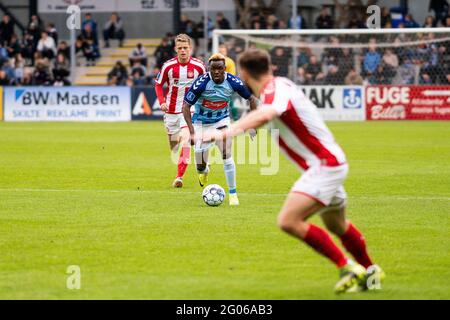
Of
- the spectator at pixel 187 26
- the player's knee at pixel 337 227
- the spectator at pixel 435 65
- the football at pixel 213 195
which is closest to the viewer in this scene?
the player's knee at pixel 337 227

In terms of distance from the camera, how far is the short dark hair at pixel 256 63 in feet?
24.7

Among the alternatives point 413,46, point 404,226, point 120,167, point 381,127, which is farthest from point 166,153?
point 413,46

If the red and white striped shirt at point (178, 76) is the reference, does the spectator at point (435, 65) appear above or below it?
below

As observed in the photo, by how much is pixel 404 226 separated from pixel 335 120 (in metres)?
21.1

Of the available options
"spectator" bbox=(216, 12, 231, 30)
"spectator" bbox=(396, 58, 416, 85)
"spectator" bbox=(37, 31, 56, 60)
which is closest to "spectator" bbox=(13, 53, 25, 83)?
A: "spectator" bbox=(37, 31, 56, 60)

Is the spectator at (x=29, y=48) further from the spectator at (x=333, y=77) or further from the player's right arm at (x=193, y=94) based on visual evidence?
the player's right arm at (x=193, y=94)

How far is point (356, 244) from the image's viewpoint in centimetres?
781

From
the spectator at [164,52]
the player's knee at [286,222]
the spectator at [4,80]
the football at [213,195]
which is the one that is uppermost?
the player's knee at [286,222]

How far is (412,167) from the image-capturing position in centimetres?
1823

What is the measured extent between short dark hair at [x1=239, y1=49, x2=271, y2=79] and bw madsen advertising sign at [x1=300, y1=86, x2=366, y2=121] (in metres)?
24.3

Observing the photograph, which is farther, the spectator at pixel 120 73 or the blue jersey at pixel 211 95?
the spectator at pixel 120 73

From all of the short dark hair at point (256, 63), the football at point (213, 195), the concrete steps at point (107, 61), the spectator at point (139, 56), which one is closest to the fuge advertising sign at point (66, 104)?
the spectator at point (139, 56)

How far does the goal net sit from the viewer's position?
31.0 metres

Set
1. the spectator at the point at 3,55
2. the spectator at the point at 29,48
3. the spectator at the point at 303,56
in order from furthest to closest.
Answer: the spectator at the point at 29,48, the spectator at the point at 3,55, the spectator at the point at 303,56
